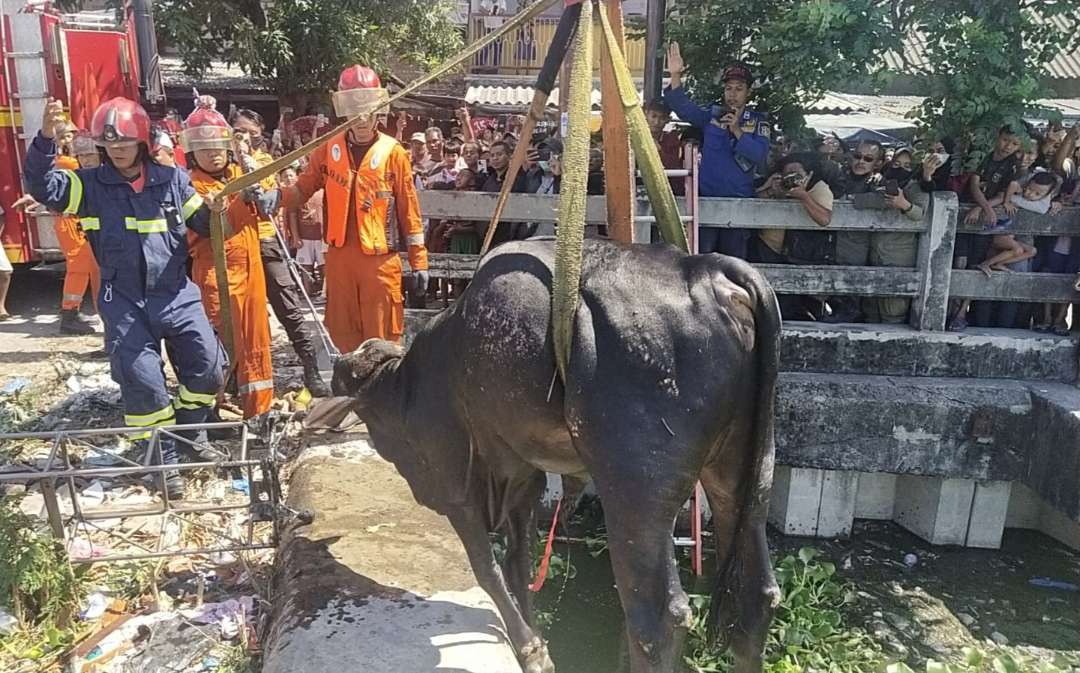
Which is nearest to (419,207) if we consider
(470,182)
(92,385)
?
(470,182)

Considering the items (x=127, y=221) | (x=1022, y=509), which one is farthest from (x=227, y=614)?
(x=1022, y=509)

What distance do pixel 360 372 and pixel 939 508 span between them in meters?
3.90

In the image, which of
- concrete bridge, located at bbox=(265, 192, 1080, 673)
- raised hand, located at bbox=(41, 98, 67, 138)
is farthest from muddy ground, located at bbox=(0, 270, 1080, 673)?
raised hand, located at bbox=(41, 98, 67, 138)

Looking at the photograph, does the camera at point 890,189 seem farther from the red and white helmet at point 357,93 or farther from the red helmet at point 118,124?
the red helmet at point 118,124

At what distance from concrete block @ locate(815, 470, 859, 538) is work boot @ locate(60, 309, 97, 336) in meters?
6.24

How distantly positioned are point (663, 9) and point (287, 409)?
3.87 m

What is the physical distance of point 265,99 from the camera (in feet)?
46.8

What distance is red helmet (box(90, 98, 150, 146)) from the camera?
14.0 ft

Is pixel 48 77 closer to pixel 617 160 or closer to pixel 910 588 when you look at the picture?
pixel 617 160

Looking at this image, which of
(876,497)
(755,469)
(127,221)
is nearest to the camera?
(755,469)

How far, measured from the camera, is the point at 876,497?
18.7 ft

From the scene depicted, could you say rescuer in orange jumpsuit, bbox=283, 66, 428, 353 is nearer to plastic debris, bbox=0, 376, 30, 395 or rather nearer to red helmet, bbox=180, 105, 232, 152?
red helmet, bbox=180, 105, 232, 152

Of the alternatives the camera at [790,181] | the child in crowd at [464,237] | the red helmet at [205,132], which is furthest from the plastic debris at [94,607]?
the camera at [790,181]

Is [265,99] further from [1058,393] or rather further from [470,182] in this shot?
[1058,393]
